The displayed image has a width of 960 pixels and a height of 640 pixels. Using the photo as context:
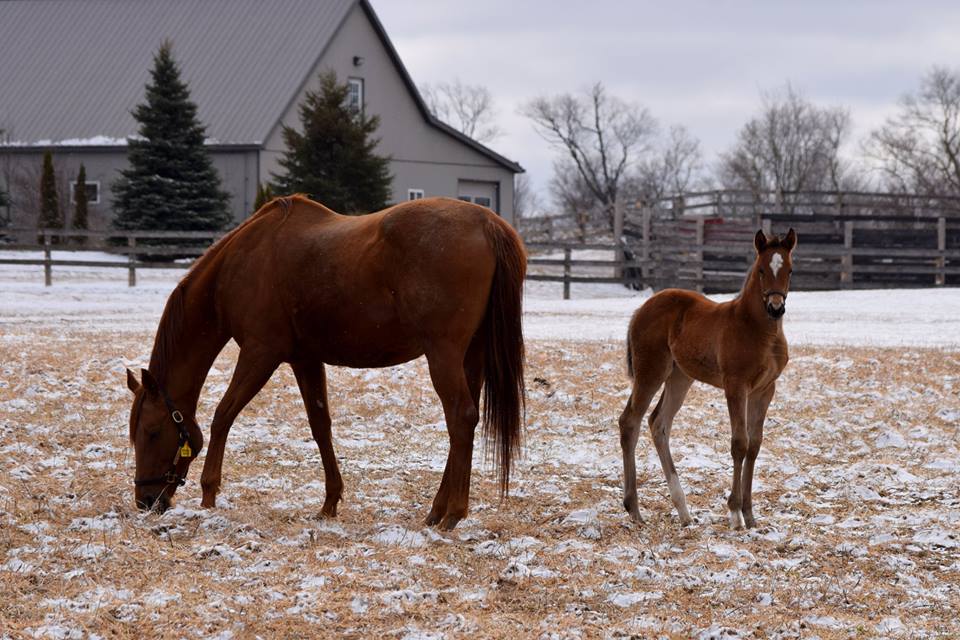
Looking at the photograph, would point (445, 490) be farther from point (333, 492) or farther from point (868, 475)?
point (868, 475)

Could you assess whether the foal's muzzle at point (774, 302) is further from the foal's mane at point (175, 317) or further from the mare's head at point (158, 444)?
the mare's head at point (158, 444)

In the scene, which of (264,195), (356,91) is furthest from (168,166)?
(356,91)

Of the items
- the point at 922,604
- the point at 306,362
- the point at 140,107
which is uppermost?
the point at 140,107

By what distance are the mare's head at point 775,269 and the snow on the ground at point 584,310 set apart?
8200 mm

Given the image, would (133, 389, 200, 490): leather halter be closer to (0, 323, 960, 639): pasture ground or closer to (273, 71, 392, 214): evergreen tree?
(0, 323, 960, 639): pasture ground

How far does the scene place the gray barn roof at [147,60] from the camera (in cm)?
3512

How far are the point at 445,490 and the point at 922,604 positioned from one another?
2.58 m

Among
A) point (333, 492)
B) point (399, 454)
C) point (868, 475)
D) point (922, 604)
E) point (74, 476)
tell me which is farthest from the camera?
point (399, 454)

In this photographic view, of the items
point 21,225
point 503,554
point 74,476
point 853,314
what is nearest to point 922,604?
point 503,554

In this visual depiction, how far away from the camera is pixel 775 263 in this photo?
20.6 feet

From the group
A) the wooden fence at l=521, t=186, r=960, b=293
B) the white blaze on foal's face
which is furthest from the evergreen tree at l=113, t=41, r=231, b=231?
the white blaze on foal's face

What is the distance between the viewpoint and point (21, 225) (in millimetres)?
36719

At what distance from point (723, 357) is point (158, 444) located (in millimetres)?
3449

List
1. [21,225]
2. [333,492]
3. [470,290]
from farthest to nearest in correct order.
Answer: [21,225], [333,492], [470,290]
